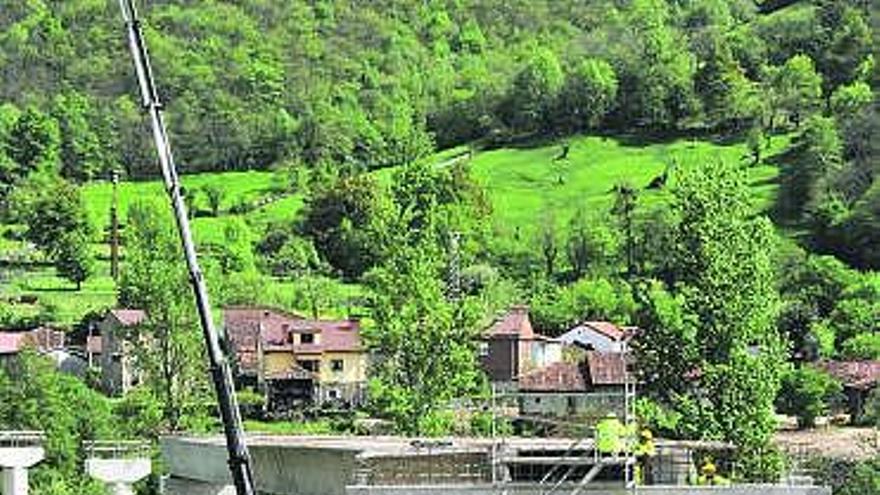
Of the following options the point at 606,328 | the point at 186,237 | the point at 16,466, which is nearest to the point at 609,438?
the point at 186,237

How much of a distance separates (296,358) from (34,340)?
7781 millimetres

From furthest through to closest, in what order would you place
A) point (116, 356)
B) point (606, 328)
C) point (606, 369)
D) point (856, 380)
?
point (606, 328) → point (116, 356) → point (856, 380) → point (606, 369)

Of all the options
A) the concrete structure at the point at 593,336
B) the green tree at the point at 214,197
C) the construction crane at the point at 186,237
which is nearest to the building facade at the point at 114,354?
the concrete structure at the point at 593,336

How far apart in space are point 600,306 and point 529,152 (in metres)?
35.5

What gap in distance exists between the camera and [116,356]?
2206 inches

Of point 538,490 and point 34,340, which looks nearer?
point 538,490

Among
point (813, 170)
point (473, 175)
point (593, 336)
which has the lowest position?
point (593, 336)

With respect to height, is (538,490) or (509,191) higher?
(509,191)

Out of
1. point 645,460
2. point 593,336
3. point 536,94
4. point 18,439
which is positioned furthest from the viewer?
point 536,94

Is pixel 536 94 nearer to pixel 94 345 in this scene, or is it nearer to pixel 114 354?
pixel 94 345

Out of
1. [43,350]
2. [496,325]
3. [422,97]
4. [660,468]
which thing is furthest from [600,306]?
[422,97]

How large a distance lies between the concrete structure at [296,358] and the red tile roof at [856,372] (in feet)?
44.3

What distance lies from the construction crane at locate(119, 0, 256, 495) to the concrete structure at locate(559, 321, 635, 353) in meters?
49.7

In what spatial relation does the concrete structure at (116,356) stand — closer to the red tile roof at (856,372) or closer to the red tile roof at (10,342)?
the red tile roof at (10,342)
